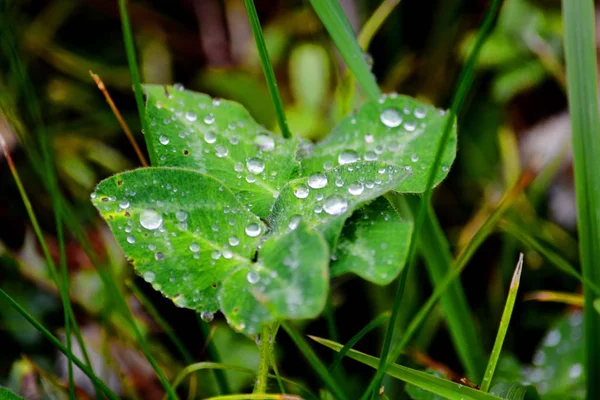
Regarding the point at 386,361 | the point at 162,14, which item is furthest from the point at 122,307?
the point at 162,14

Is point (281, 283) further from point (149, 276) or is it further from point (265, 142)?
point (265, 142)

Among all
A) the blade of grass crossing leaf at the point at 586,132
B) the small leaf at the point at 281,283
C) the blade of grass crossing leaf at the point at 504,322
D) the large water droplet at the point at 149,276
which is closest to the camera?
the small leaf at the point at 281,283

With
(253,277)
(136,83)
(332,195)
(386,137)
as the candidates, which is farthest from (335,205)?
(136,83)

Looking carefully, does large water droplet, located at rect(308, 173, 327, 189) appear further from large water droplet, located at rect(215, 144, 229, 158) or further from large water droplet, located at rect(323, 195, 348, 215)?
large water droplet, located at rect(215, 144, 229, 158)

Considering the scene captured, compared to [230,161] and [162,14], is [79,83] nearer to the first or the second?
[162,14]

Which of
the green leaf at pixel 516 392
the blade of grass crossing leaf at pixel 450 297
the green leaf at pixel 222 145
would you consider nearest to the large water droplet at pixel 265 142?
the green leaf at pixel 222 145

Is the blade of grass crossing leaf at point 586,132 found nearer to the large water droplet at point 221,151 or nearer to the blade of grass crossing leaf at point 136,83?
the large water droplet at point 221,151
